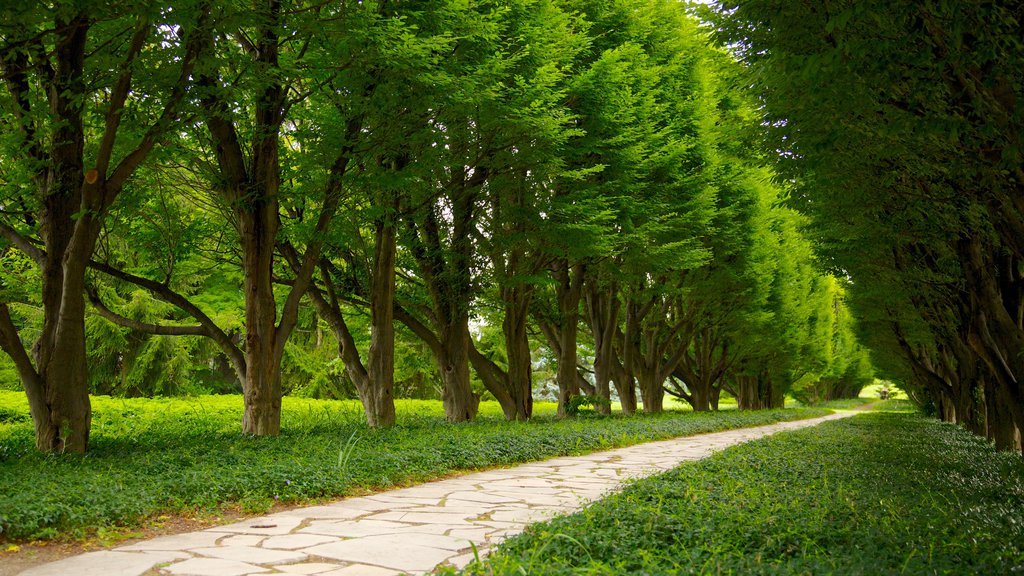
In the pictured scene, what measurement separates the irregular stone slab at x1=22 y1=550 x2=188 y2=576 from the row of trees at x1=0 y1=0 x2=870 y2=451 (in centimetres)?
365

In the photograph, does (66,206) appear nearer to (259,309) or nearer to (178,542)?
(259,309)

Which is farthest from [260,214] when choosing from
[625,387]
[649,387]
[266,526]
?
[649,387]

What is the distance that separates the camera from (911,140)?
6.11 metres

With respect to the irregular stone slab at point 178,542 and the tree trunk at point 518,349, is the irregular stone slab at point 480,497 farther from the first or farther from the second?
the tree trunk at point 518,349

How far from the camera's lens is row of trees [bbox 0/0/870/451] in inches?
308

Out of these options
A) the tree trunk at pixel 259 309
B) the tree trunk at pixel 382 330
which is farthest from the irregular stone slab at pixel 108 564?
the tree trunk at pixel 382 330

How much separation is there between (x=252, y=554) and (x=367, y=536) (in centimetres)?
78

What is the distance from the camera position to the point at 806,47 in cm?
597

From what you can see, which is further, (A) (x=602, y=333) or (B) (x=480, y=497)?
(A) (x=602, y=333)

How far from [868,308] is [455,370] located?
11276 millimetres

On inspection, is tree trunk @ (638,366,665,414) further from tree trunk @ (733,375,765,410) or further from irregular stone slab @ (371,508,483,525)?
irregular stone slab @ (371,508,483,525)

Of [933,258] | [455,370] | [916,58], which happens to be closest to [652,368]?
[455,370]

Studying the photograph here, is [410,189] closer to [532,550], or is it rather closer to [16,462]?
[16,462]

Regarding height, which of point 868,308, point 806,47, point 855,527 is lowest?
point 855,527
